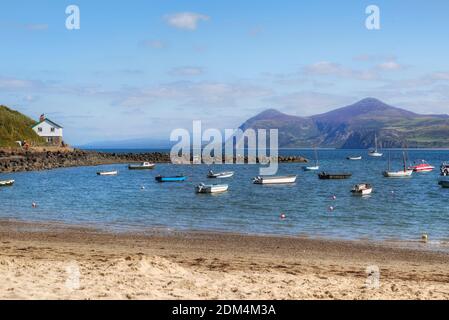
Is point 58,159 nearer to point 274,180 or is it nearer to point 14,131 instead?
point 14,131

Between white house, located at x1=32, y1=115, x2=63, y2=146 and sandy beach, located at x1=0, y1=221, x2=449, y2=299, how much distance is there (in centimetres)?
11917

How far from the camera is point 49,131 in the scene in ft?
484

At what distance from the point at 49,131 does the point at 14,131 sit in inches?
431

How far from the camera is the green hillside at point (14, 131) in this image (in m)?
134

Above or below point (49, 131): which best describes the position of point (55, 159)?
below

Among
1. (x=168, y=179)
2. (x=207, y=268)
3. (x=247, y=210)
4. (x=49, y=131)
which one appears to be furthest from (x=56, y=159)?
(x=207, y=268)

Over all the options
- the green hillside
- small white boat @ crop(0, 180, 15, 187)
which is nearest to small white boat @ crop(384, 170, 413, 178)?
small white boat @ crop(0, 180, 15, 187)

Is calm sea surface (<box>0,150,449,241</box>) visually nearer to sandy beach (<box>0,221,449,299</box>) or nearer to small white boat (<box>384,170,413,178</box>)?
sandy beach (<box>0,221,449,299</box>)

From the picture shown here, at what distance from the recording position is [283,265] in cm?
2166

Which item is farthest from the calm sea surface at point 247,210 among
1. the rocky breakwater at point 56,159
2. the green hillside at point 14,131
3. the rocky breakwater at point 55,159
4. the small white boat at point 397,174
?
the green hillside at point 14,131

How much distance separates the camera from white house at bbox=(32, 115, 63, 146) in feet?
477

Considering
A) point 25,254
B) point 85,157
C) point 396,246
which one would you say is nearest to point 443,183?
→ point 396,246
